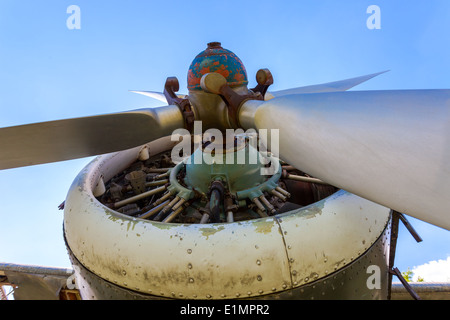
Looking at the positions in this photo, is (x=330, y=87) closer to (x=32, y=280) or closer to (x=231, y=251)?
(x=231, y=251)

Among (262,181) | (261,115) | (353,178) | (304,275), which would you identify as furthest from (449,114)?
(262,181)

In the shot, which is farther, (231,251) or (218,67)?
(218,67)

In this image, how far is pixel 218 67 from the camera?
10.1 ft

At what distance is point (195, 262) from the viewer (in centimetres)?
233

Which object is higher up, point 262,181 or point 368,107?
point 368,107

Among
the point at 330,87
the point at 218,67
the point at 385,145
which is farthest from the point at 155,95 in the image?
the point at 385,145

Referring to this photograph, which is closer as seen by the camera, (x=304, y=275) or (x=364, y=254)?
(x=304, y=275)

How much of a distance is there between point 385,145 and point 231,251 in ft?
5.34

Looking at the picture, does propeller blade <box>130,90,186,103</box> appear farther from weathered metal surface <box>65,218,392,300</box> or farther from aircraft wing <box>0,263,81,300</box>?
aircraft wing <box>0,263,81,300</box>

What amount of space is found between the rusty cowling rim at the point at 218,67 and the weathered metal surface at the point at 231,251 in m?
1.51

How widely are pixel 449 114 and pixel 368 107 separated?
10.8 inches

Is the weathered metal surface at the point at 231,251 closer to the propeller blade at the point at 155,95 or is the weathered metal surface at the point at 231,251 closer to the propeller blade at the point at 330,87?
the propeller blade at the point at 330,87
